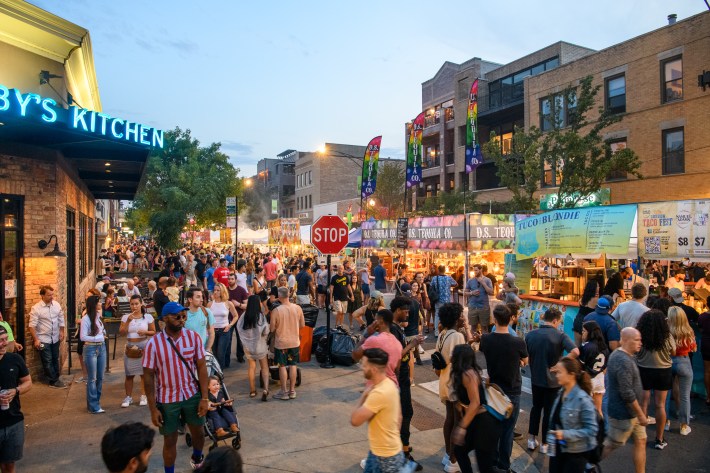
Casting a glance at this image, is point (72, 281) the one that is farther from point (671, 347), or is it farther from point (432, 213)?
point (432, 213)

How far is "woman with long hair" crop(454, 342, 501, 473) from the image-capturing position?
472cm

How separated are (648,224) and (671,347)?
3.83m

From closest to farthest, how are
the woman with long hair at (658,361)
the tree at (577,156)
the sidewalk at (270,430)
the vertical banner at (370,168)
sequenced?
the sidewalk at (270,430) → the woman with long hair at (658,361) → the tree at (577,156) → the vertical banner at (370,168)

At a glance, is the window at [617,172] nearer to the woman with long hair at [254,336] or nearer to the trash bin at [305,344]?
the trash bin at [305,344]

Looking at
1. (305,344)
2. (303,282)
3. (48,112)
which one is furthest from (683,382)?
(303,282)

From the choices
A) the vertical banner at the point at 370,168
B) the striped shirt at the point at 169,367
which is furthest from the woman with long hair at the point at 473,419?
the vertical banner at the point at 370,168

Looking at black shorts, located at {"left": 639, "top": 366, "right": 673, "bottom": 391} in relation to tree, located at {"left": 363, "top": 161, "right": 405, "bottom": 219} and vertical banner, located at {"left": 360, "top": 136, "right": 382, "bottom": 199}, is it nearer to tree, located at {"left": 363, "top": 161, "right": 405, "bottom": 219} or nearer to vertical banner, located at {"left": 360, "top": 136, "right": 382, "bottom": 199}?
vertical banner, located at {"left": 360, "top": 136, "right": 382, "bottom": 199}

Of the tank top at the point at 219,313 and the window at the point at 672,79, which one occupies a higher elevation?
the window at the point at 672,79

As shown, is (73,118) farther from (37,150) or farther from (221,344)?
(221,344)

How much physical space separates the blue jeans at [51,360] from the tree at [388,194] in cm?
3247

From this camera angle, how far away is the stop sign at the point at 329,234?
32.8 feet

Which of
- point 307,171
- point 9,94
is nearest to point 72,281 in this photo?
point 9,94

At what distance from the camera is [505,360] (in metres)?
5.46

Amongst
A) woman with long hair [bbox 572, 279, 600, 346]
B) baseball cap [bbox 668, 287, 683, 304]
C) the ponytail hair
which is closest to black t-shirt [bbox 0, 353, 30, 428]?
the ponytail hair
